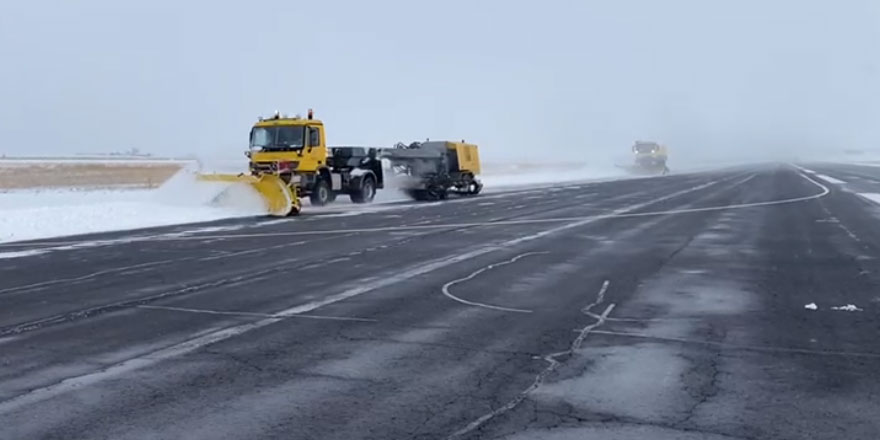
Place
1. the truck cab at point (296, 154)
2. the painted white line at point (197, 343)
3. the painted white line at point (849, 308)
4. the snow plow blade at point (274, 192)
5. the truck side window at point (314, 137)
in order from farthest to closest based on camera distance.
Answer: the truck side window at point (314, 137) < the truck cab at point (296, 154) < the snow plow blade at point (274, 192) < the painted white line at point (849, 308) < the painted white line at point (197, 343)

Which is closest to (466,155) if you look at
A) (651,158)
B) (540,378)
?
(540,378)

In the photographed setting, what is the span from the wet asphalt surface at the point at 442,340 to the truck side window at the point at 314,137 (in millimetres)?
13741

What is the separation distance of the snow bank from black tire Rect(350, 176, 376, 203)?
22.3ft

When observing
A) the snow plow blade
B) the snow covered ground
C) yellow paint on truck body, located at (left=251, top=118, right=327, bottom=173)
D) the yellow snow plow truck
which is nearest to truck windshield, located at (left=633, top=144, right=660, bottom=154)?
the snow covered ground

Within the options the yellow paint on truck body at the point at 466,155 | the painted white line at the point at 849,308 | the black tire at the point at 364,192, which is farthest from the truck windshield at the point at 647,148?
the painted white line at the point at 849,308

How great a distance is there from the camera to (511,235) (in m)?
22.1

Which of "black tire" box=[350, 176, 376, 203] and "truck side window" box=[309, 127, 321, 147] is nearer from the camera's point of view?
"truck side window" box=[309, 127, 321, 147]

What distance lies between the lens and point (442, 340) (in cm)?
968

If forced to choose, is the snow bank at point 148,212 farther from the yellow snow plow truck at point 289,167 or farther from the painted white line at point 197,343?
the painted white line at point 197,343

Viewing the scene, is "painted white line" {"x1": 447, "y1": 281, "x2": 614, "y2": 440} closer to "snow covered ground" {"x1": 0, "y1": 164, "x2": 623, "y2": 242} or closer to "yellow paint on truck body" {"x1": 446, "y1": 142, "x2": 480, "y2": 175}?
"snow covered ground" {"x1": 0, "y1": 164, "x2": 623, "y2": 242}

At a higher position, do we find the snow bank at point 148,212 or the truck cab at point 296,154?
the truck cab at point 296,154

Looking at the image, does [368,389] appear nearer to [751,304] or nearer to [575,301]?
[575,301]

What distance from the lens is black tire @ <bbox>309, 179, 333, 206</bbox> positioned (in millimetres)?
34562

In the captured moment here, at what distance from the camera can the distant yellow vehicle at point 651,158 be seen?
82.4m
